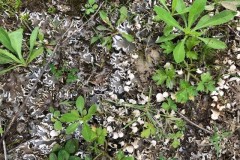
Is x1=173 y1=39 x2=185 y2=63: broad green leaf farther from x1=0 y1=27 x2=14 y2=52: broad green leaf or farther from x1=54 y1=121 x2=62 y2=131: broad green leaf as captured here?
x1=0 y1=27 x2=14 y2=52: broad green leaf

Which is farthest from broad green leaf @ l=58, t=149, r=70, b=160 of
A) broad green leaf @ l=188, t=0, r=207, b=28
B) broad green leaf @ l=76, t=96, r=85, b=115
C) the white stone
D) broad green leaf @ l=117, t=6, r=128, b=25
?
broad green leaf @ l=188, t=0, r=207, b=28

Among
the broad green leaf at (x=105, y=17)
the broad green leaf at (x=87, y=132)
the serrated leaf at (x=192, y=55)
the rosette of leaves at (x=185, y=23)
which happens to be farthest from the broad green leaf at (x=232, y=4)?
the broad green leaf at (x=87, y=132)

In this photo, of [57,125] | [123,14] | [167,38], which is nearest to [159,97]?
[167,38]

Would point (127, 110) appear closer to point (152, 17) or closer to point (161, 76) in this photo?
point (161, 76)

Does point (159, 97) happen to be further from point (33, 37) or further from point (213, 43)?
point (33, 37)

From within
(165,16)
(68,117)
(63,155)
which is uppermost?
(165,16)

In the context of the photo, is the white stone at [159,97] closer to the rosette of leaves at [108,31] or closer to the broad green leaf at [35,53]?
the rosette of leaves at [108,31]

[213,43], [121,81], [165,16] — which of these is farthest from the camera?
[121,81]

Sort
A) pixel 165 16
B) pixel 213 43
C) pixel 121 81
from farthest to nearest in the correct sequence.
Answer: pixel 121 81, pixel 213 43, pixel 165 16
